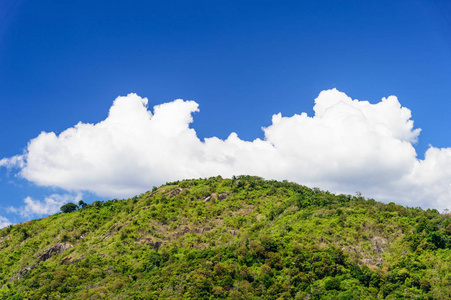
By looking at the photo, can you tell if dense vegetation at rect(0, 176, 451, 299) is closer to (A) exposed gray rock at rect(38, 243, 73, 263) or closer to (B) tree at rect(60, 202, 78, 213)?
(A) exposed gray rock at rect(38, 243, 73, 263)

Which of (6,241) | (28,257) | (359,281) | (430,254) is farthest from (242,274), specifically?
(6,241)

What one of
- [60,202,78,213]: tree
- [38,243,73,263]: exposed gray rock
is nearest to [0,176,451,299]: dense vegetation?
[38,243,73,263]: exposed gray rock

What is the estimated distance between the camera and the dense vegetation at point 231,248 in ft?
314

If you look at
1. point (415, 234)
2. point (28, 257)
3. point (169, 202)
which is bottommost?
point (28, 257)

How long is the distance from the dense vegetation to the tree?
665 cm

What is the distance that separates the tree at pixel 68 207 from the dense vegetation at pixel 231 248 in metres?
6.65

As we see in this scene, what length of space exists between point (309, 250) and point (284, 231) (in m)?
15.6

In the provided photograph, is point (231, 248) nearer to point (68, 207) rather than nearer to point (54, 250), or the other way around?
point (54, 250)

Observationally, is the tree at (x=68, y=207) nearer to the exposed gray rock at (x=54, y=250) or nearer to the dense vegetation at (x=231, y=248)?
the dense vegetation at (x=231, y=248)

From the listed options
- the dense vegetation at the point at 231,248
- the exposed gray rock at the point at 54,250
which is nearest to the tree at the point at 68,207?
the dense vegetation at the point at 231,248

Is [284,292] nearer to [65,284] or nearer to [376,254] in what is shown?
[376,254]

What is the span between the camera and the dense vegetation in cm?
9569

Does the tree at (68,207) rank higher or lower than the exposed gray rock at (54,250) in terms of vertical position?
higher

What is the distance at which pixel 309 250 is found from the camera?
352ft
